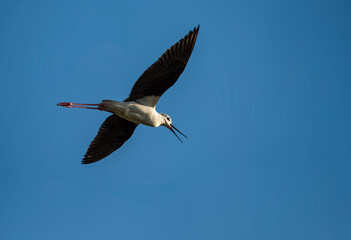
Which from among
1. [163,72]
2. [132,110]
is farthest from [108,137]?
[163,72]

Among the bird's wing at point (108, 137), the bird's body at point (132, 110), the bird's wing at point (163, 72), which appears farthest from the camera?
the bird's wing at point (108, 137)

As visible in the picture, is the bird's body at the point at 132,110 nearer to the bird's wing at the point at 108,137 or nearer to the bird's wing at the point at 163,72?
the bird's wing at the point at 163,72

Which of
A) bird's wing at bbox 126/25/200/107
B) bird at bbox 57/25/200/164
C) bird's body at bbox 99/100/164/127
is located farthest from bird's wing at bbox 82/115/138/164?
bird's wing at bbox 126/25/200/107

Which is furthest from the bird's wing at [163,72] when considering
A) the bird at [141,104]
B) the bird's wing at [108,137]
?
the bird's wing at [108,137]

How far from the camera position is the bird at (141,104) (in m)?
11.0

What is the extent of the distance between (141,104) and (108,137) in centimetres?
171

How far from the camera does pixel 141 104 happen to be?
11.9 m

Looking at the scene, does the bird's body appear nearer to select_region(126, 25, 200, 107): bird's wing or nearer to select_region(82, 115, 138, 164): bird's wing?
select_region(126, 25, 200, 107): bird's wing

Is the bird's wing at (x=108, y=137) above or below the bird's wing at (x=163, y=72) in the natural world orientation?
above

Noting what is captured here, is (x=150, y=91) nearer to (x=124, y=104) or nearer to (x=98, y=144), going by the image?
(x=124, y=104)

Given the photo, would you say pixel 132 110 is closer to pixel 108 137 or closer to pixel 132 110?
pixel 132 110

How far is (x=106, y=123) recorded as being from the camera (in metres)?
12.8

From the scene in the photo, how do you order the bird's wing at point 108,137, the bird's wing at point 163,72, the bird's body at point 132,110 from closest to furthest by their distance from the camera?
1. the bird's wing at point 163,72
2. the bird's body at point 132,110
3. the bird's wing at point 108,137

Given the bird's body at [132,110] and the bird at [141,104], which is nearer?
the bird at [141,104]
